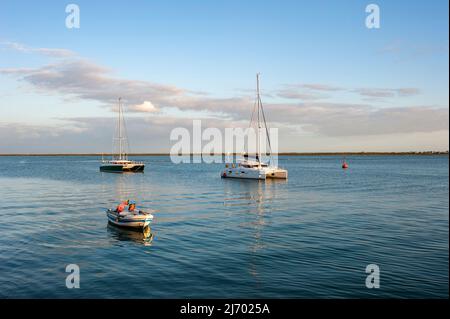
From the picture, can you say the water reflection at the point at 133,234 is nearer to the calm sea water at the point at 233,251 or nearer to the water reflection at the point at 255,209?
the calm sea water at the point at 233,251

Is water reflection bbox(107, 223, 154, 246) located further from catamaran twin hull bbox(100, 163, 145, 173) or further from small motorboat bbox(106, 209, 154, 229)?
catamaran twin hull bbox(100, 163, 145, 173)

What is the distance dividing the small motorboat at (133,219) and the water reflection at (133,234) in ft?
1.31

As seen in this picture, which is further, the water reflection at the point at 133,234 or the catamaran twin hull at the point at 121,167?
the catamaran twin hull at the point at 121,167

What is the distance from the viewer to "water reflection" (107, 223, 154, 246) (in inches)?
1037

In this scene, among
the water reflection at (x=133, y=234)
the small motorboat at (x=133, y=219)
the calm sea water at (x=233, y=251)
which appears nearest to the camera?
the calm sea water at (x=233, y=251)

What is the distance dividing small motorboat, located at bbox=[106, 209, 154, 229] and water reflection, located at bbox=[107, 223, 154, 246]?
1.31ft

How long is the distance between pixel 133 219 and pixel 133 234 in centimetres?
114

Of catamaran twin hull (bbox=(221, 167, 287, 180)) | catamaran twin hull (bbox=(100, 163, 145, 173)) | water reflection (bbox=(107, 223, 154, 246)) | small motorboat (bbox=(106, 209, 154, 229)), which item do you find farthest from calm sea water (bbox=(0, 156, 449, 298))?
catamaran twin hull (bbox=(100, 163, 145, 173))

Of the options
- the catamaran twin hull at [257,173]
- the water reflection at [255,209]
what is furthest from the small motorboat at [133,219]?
the catamaran twin hull at [257,173]

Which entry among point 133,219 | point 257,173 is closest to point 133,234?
point 133,219

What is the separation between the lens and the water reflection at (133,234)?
1037 inches

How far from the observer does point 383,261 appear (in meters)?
20.8

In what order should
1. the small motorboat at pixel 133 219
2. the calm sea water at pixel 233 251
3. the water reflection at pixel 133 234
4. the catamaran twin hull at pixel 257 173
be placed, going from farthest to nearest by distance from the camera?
the catamaran twin hull at pixel 257 173 → the small motorboat at pixel 133 219 → the water reflection at pixel 133 234 → the calm sea water at pixel 233 251
